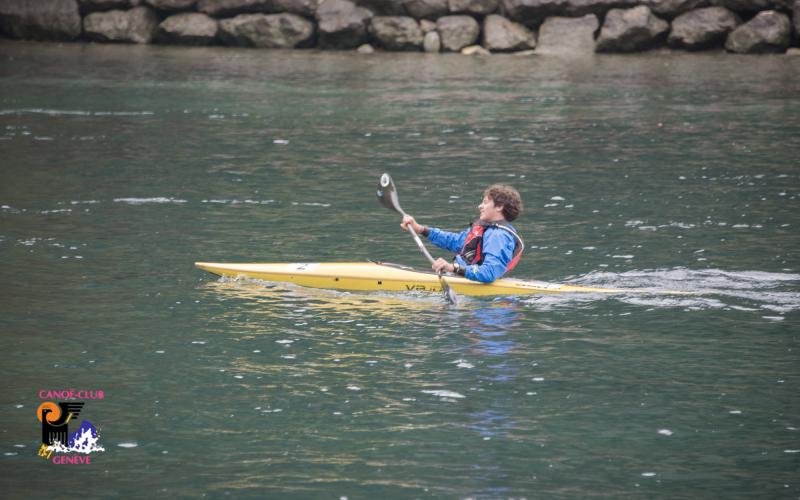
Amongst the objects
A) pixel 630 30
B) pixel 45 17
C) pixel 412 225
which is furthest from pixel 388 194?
pixel 45 17

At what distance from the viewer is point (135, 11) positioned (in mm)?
23406

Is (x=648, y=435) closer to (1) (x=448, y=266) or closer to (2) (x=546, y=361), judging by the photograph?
(2) (x=546, y=361)

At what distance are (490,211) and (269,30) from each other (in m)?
15.8

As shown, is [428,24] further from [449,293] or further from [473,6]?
[449,293]

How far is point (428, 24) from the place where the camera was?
22.4m

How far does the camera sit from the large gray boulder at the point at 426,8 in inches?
869

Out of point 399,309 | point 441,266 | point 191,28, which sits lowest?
point 399,309

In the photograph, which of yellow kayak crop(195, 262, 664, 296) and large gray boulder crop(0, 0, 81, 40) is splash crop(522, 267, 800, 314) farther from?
large gray boulder crop(0, 0, 81, 40)

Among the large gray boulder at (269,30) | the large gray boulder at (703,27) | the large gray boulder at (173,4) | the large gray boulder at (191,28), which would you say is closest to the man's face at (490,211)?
the large gray boulder at (703,27)

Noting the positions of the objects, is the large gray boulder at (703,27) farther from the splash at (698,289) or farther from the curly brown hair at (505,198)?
the curly brown hair at (505,198)

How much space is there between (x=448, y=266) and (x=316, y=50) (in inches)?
608

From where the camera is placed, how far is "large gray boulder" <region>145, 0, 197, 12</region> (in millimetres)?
23203

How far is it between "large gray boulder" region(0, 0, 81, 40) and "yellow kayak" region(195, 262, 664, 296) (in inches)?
658

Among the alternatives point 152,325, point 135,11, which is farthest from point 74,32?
point 152,325
